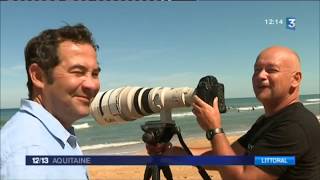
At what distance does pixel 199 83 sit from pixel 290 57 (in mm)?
558

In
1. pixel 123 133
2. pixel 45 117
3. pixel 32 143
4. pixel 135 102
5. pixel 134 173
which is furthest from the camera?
pixel 123 133

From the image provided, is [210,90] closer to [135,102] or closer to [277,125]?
[277,125]

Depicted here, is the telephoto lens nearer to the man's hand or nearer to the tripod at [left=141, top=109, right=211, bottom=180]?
the tripod at [left=141, top=109, right=211, bottom=180]

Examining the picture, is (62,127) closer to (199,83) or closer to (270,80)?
(199,83)

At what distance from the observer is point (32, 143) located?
51.1 inches

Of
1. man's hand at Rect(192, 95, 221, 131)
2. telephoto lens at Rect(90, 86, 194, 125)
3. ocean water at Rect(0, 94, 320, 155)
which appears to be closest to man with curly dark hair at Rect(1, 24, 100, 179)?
man's hand at Rect(192, 95, 221, 131)

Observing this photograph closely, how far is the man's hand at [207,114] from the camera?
2391mm

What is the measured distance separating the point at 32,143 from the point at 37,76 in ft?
0.96

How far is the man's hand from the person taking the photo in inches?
94.1

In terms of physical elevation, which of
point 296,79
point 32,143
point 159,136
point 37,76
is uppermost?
point 37,76

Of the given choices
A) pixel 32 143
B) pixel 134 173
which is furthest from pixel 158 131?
pixel 134 173

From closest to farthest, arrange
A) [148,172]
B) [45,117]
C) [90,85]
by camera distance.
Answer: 1. [45,117]
2. [90,85]
3. [148,172]

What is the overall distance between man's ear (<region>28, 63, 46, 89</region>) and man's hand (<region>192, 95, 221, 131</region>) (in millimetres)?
1088

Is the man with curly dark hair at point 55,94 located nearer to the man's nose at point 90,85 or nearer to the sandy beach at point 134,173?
the man's nose at point 90,85
